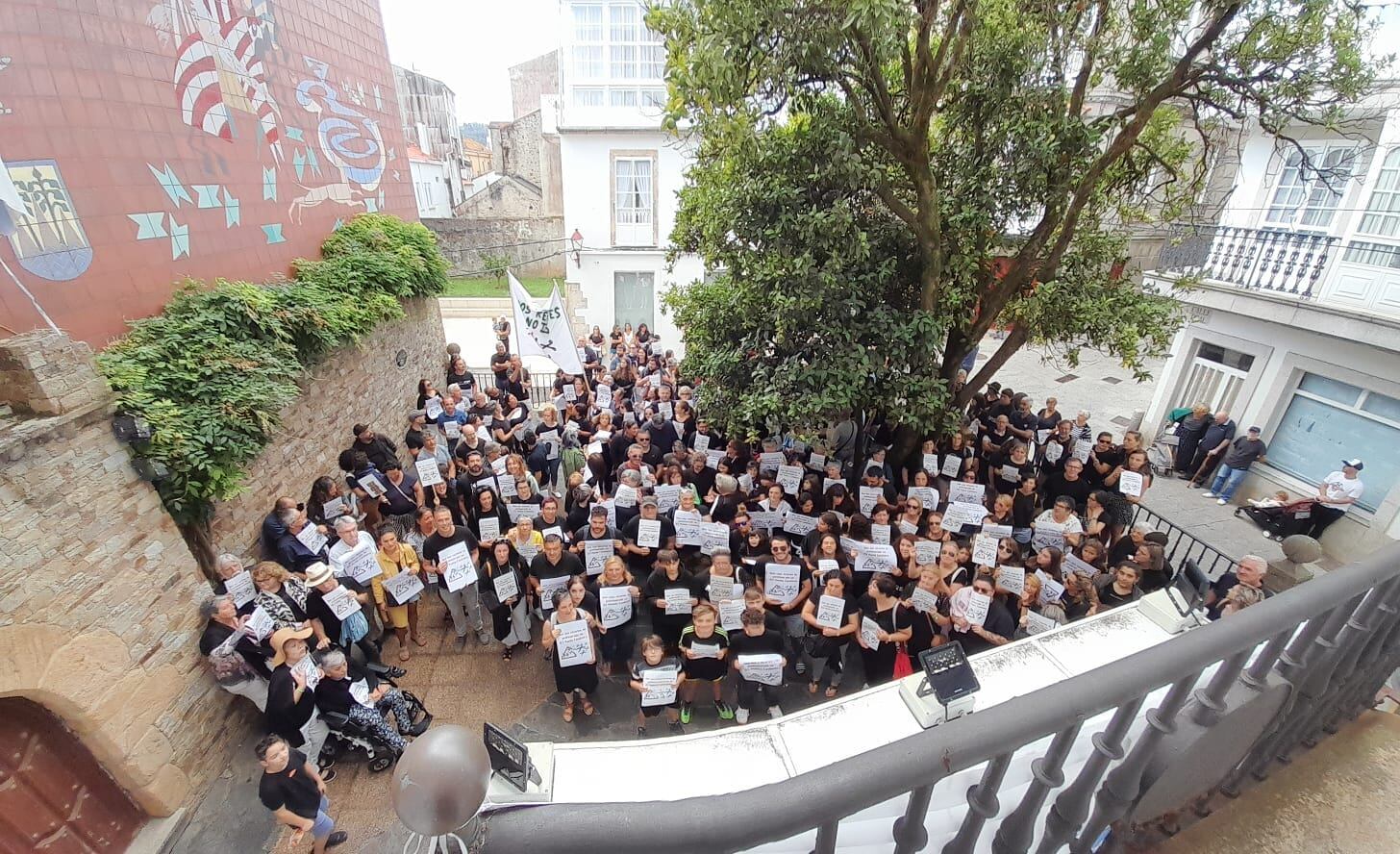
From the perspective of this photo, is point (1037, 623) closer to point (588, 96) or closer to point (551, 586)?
point (551, 586)

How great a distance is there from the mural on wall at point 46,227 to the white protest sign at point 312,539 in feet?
10.1

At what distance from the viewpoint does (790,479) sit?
8.09 metres

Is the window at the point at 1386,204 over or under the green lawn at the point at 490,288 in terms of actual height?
over

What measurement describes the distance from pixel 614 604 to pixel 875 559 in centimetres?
276

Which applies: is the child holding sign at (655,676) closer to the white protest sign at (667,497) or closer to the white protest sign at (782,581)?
the white protest sign at (782,581)

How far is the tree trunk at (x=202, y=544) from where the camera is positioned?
19.1ft

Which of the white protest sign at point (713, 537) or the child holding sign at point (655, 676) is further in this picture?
the white protest sign at point (713, 537)

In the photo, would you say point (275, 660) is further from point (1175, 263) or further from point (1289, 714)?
point (1175, 263)

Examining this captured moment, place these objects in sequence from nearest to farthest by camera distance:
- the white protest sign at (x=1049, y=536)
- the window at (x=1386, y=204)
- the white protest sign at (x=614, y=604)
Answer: the white protest sign at (x=614, y=604) < the white protest sign at (x=1049, y=536) < the window at (x=1386, y=204)

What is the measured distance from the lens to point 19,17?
544cm

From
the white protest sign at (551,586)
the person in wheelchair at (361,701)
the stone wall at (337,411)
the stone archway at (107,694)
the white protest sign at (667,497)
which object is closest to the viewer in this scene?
the stone archway at (107,694)

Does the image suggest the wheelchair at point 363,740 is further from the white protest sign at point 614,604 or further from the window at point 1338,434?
the window at point 1338,434

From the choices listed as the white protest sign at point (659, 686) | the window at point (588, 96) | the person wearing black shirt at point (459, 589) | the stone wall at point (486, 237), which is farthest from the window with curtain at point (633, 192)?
the white protest sign at point (659, 686)

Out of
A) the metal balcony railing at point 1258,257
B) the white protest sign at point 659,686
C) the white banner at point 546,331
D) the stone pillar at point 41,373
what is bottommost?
the white protest sign at point 659,686
